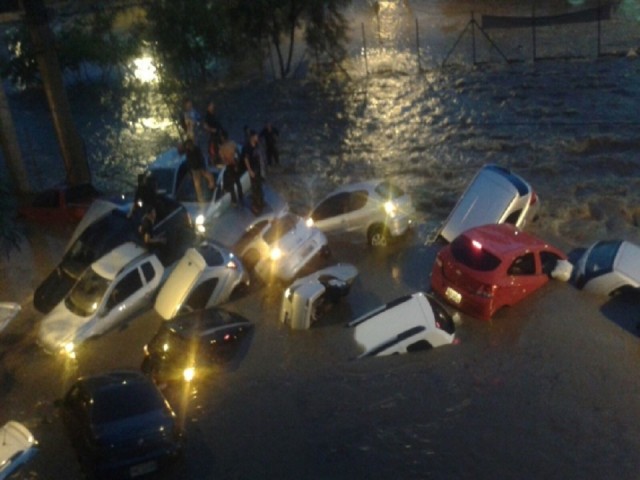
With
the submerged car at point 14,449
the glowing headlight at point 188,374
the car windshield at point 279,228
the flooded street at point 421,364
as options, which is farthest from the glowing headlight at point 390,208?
the submerged car at point 14,449

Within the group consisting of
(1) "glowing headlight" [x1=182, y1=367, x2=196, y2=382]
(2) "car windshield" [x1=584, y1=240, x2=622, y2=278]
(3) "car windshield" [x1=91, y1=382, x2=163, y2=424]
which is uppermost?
(3) "car windshield" [x1=91, y1=382, x2=163, y2=424]

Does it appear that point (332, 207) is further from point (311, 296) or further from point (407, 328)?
point (407, 328)

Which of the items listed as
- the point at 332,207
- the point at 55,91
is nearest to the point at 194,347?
the point at 332,207

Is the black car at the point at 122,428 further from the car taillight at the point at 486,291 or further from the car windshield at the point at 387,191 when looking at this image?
the car windshield at the point at 387,191

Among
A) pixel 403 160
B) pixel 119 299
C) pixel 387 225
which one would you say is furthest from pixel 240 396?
pixel 403 160

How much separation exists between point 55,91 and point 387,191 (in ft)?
32.6

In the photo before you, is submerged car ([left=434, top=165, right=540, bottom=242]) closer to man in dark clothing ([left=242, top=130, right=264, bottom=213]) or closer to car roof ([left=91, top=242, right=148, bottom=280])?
man in dark clothing ([left=242, top=130, right=264, bottom=213])

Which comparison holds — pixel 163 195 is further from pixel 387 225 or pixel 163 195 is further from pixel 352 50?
pixel 352 50

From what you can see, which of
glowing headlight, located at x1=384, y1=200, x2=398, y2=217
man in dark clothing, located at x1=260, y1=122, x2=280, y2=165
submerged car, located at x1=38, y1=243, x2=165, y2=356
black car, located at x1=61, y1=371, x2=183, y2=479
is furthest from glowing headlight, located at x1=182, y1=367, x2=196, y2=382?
man in dark clothing, located at x1=260, y1=122, x2=280, y2=165

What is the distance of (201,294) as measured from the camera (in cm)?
1630

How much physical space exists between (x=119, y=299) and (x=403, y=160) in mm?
12125

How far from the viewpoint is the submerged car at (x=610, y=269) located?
15375mm

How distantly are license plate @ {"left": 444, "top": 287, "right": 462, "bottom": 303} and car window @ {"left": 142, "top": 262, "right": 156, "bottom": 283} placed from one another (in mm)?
5465

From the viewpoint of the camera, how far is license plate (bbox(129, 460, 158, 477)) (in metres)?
11.4
